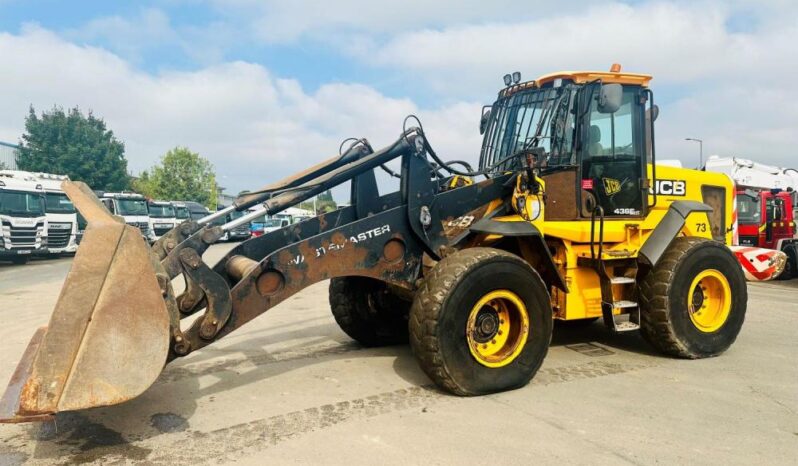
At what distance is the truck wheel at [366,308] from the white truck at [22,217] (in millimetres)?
16095

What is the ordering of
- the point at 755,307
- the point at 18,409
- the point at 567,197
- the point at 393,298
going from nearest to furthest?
the point at 18,409, the point at 567,197, the point at 393,298, the point at 755,307

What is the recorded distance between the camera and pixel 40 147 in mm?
40031

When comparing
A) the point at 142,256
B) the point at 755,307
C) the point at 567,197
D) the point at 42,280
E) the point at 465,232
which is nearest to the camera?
the point at 142,256

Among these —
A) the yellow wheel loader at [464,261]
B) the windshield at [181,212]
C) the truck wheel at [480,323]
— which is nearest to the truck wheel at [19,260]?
the windshield at [181,212]

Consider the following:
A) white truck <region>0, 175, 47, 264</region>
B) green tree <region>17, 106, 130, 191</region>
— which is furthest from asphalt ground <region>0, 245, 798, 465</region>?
green tree <region>17, 106, 130, 191</region>

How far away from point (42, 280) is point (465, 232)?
41.4ft

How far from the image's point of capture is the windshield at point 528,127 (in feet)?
18.9

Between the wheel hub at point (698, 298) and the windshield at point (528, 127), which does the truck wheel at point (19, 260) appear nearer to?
the windshield at point (528, 127)

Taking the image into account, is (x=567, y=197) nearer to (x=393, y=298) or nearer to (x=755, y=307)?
(x=393, y=298)

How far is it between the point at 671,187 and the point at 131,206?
77.9 ft

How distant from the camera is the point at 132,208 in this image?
25219 mm

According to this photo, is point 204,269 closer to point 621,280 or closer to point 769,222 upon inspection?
point 621,280

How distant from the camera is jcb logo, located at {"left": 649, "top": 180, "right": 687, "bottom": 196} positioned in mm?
6293

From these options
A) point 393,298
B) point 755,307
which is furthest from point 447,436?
point 755,307
